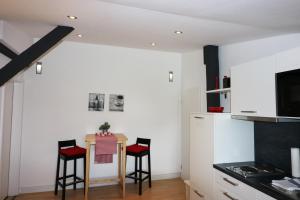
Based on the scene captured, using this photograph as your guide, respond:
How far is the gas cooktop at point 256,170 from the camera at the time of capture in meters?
2.13

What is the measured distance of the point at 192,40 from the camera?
3518mm

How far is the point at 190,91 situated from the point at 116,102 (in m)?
1.64

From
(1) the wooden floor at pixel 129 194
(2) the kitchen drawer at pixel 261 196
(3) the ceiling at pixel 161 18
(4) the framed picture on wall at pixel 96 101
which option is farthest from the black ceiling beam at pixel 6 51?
(2) the kitchen drawer at pixel 261 196

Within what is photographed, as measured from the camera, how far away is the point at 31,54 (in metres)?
2.86

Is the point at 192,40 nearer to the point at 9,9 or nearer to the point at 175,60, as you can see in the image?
the point at 175,60

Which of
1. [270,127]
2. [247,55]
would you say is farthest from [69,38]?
[270,127]

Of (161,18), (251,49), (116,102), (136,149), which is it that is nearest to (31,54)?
(116,102)

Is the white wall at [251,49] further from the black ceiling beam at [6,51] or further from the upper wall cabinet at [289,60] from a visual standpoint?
the black ceiling beam at [6,51]

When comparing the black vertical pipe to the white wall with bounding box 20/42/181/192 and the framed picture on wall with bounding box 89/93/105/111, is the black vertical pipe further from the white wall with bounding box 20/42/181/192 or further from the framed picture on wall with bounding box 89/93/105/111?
the framed picture on wall with bounding box 89/93/105/111

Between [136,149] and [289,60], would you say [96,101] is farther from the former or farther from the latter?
[289,60]

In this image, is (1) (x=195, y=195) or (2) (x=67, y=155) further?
(2) (x=67, y=155)

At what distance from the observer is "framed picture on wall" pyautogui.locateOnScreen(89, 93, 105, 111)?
405 centimetres

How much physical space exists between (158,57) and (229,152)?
2.74 meters

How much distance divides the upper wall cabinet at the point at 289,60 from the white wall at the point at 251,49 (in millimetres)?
821
